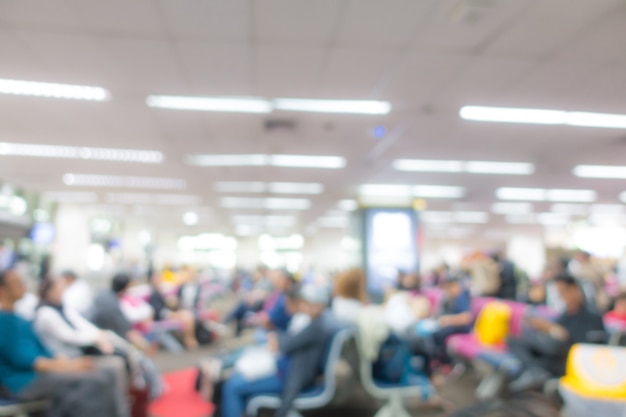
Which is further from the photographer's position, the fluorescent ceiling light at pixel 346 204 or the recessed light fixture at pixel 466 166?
the fluorescent ceiling light at pixel 346 204

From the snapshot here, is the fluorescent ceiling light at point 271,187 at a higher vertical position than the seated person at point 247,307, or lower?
higher

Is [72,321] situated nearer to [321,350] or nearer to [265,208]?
[321,350]

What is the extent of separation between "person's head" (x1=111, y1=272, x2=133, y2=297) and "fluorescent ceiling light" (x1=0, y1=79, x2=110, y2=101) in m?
2.03

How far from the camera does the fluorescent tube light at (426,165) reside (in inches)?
317

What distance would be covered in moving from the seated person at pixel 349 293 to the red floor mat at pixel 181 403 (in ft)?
4.77

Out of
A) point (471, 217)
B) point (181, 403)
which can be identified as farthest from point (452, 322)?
point (471, 217)

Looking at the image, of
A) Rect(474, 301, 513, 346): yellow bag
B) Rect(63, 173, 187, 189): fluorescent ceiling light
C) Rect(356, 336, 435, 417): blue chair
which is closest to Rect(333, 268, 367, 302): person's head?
Rect(356, 336, 435, 417): blue chair

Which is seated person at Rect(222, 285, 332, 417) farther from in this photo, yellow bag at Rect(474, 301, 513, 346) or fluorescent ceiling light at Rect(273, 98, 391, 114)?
fluorescent ceiling light at Rect(273, 98, 391, 114)

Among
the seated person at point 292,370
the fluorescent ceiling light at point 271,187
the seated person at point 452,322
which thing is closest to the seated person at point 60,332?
the seated person at point 292,370

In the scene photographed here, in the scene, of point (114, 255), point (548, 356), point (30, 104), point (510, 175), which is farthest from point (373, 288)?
point (114, 255)

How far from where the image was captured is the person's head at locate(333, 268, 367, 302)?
3.74 m

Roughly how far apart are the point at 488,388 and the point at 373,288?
4019 millimetres

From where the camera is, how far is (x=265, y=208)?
1593 centimetres

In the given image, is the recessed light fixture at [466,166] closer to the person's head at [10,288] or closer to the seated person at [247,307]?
the seated person at [247,307]
